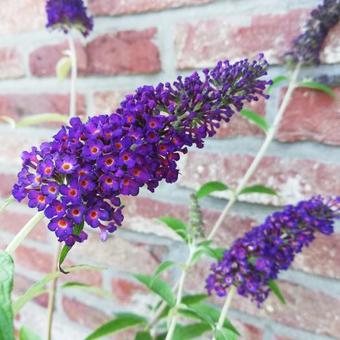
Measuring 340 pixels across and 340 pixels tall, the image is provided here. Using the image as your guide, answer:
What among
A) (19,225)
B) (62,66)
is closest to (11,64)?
(62,66)

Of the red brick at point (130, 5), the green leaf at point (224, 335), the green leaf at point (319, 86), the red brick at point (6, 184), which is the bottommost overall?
the red brick at point (6, 184)

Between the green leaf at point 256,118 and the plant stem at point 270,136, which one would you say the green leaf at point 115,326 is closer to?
the plant stem at point 270,136

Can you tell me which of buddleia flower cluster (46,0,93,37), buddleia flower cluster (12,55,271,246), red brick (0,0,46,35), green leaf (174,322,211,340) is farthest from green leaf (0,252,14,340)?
red brick (0,0,46,35)

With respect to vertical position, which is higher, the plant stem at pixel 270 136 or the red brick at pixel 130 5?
the red brick at pixel 130 5

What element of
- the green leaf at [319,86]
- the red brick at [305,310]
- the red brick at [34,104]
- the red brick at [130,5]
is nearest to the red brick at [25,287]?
the red brick at [34,104]

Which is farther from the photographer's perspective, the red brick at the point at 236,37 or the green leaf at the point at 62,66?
the green leaf at the point at 62,66

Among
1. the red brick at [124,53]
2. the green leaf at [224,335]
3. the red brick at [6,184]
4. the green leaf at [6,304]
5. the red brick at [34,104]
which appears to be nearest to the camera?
the green leaf at [6,304]

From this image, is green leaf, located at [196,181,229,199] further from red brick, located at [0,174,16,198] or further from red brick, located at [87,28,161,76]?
red brick, located at [0,174,16,198]

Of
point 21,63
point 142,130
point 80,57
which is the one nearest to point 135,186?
point 142,130
